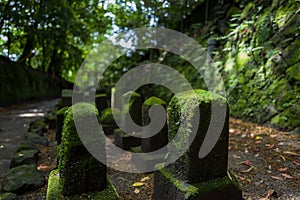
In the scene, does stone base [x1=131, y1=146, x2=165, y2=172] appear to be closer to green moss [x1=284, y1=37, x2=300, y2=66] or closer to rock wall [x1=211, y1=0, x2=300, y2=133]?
rock wall [x1=211, y1=0, x2=300, y2=133]

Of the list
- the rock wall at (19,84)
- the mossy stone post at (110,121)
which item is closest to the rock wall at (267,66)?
the mossy stone post at (110,121)

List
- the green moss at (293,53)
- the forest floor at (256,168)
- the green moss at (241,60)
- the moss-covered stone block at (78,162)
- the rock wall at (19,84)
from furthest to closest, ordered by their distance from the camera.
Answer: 1. the rock wall at (19,84)
2. the green moss at (241,60)
3. the green moss at (293,53)
4. the forest floor at (256,168)
5. the moss-covered stone block at (78,162)

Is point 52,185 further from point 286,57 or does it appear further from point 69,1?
point 69,1

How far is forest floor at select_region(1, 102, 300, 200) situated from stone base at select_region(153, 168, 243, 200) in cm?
37

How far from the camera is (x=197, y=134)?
6.68ft

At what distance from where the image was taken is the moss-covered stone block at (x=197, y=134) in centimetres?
203

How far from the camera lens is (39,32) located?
887 cm

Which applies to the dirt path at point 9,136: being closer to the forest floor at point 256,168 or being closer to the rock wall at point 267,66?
the forest floor at point 256,168

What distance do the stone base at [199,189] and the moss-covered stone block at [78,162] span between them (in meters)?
0.66

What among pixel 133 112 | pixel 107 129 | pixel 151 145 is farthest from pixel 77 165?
pixel 107 129

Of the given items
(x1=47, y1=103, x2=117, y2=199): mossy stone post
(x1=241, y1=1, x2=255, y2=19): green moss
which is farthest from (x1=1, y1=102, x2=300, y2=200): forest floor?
(x1=241, y1=1, x2=255, y2=19): green moss

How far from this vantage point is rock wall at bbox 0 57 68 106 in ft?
32.0

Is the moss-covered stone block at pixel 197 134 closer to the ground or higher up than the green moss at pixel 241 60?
closer to the ground

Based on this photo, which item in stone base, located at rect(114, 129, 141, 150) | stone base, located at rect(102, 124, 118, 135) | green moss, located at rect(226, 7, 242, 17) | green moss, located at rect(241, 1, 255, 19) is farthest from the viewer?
green moss, located at rect(226, 7, 242, 17)
